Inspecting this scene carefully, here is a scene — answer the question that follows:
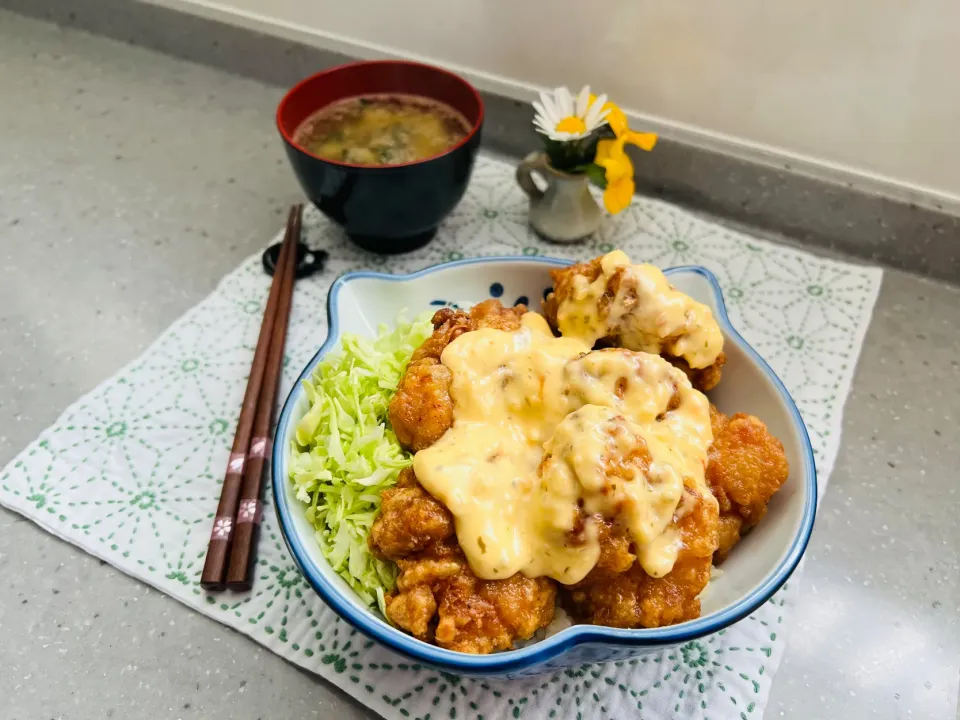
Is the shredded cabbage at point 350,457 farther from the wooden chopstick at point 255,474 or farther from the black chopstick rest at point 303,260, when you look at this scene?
the black chopstick rest at point 303,260

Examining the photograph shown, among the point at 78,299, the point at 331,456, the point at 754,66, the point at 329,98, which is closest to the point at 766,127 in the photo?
the point at 754,66

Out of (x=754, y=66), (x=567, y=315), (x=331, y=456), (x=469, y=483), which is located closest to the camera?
(x=469, y=483)

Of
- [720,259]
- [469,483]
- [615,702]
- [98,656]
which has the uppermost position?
[469,483]

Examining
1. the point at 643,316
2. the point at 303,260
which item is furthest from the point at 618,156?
the point at 303,260

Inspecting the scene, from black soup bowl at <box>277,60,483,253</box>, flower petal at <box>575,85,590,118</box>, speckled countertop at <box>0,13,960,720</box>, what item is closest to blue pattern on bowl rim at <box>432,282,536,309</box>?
black soup bowl at <box>277,60,483,253</box>

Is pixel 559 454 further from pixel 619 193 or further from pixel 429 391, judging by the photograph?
pixel 619 193

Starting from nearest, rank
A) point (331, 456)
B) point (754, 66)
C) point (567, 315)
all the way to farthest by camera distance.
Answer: point (331, 456) → point (567, 315) → point (754, 66)

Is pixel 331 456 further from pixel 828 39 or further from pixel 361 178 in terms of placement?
pixel 828 39
